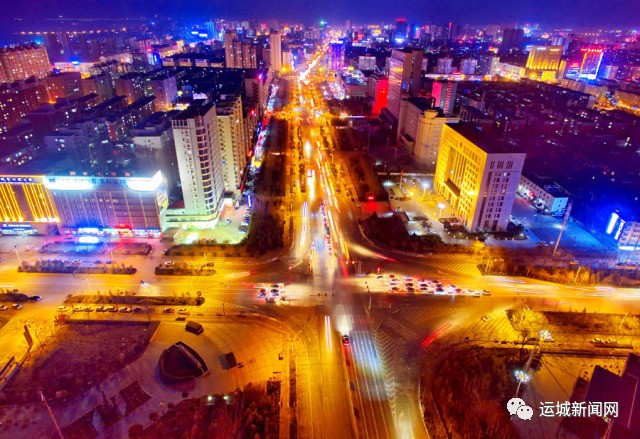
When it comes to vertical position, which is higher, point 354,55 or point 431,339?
point 354,55

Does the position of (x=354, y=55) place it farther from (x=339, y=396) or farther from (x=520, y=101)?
(x=339, y=396)

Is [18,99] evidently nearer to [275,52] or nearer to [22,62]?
[22,62]

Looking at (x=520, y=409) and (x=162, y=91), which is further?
(x=162, y=91)

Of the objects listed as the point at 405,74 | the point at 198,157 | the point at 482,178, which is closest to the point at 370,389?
the point at 482,178

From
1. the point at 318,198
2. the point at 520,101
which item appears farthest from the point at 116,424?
the point at 520,101

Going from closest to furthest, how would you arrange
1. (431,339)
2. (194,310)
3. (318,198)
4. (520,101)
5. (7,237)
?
(431,339) < (194,310) < (7,237) < (318,198) < (520,101)

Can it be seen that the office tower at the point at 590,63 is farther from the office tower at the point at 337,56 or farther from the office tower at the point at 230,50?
the office tower at the point at 230,50

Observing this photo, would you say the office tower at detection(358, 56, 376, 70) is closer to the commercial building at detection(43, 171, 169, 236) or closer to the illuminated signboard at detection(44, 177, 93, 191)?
the commercial building at detection(43, 171, 169, 236)

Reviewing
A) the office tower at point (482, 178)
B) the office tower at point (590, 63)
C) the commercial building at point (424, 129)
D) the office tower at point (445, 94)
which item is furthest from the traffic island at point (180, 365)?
the office tower at point (590, 63)
